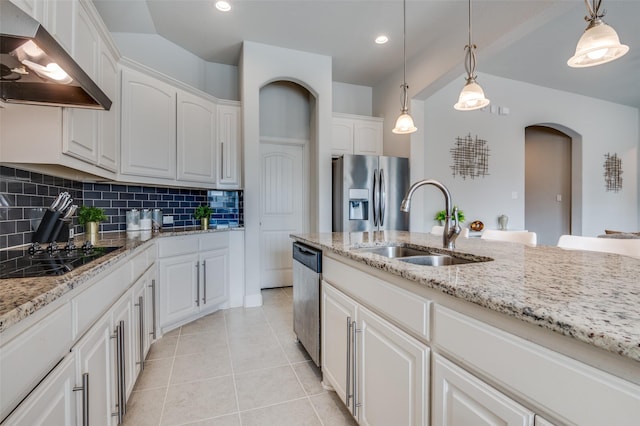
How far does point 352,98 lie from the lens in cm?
457

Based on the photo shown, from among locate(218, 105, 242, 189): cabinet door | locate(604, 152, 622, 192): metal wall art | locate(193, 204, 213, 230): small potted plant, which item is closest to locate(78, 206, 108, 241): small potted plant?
locate(193, 204, 213, 230): small potted plant

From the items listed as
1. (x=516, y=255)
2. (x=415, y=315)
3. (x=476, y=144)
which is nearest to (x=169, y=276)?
(x=415, y=315)

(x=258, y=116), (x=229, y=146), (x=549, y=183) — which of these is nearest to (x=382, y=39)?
(x=258, y=116)

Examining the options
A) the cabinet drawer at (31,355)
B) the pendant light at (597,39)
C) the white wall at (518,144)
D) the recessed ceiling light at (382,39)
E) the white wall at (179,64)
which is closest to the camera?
the cabinet drawer at (31,355)

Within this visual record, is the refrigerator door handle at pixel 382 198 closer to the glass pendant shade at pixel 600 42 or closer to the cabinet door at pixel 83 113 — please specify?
the glass pendant shade at pixel 600 42

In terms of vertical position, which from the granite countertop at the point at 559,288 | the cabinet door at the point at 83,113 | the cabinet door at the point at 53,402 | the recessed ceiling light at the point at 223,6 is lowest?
the cabinet door at the point at 53,402

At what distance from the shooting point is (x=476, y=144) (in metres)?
4.44

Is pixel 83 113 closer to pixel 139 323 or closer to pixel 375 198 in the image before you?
pixel 139 323

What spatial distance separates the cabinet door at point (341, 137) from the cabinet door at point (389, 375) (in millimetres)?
2971

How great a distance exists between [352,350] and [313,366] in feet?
2.81

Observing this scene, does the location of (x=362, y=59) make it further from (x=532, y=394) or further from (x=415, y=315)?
(x=532, y=394)

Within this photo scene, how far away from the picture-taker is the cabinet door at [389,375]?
95 cm

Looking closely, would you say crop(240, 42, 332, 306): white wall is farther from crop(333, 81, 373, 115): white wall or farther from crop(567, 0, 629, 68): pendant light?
crop(567, 0, 629, 68): pendant light

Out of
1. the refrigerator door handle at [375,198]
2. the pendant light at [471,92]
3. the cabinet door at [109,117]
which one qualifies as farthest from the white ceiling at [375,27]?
the refrigerator door handle at [375,198]
